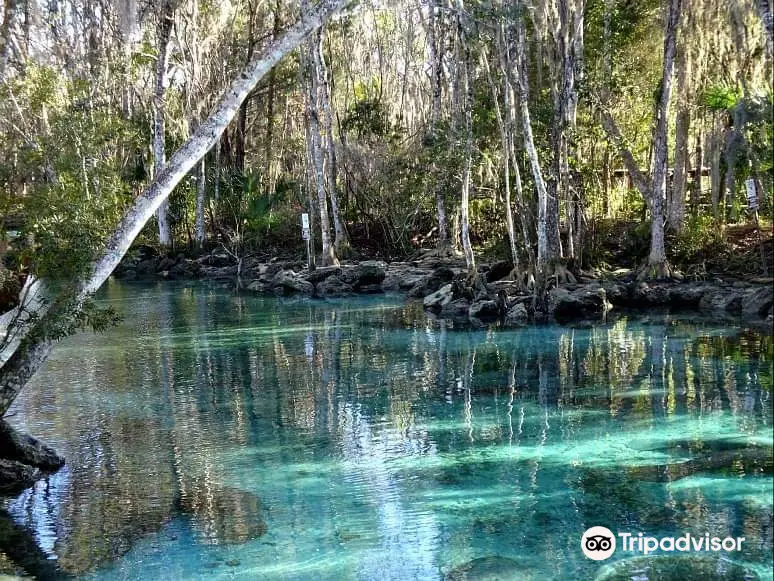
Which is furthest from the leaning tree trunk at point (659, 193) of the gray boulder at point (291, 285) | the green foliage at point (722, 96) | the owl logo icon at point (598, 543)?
the owl logo icon at point (598, 543)

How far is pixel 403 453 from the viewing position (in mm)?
9906

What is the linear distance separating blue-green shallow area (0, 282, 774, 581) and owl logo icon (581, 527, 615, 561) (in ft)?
0.32

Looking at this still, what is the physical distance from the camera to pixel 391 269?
1099 inches

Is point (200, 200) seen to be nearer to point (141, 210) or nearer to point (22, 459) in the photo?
point (141, 210)

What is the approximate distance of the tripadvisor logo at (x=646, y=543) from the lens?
6797 millimetres

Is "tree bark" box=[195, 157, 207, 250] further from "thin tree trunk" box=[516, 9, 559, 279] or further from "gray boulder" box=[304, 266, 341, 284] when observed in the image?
"thin tree trunk" box=[516, 9, 559, 279]

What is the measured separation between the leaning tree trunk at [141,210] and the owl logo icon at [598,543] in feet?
18.7

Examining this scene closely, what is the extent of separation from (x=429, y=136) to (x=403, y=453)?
16.6 metres

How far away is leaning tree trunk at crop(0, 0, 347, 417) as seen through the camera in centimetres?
925

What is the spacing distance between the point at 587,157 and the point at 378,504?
1824cm

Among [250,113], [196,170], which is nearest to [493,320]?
[196,170]

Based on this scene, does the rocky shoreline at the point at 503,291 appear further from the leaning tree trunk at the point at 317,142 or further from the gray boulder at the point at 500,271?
the leaning tree trunk at the point at 317,142

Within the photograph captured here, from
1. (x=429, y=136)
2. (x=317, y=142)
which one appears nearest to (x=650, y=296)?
(x=429, y=136)

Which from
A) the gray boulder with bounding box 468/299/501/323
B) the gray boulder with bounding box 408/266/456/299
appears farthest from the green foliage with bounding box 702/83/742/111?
the gray boulder with bounding box 408/266/456/299
